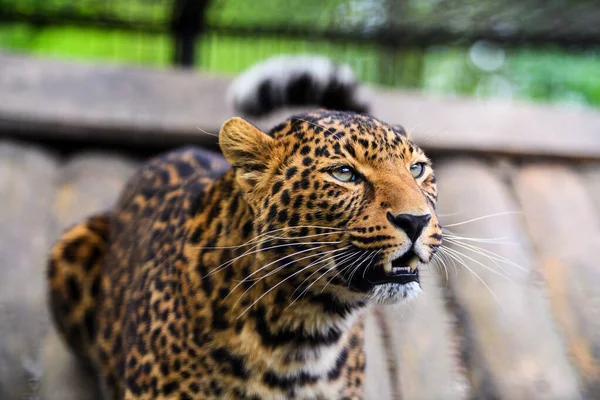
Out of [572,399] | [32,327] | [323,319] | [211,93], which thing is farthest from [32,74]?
[572,399]

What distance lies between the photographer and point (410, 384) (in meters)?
5.22

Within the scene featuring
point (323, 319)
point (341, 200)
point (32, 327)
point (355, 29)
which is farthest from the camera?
point (355, 29)

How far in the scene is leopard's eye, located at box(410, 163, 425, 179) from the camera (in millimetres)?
3418

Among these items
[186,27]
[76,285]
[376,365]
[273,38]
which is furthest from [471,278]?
[186,27]

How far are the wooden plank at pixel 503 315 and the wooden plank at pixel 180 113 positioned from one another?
67cm

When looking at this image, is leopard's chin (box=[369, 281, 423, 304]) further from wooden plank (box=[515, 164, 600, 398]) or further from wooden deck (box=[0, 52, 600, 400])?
wooden plank (box=[515, 164, 600, 398])

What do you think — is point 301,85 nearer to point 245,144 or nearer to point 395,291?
point 245,144

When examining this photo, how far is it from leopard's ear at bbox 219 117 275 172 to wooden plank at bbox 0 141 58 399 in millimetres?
2433

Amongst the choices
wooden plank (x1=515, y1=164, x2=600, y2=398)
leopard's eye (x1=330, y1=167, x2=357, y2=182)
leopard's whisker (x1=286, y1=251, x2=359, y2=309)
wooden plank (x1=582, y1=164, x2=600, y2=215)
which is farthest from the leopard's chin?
wooden plank (x1=582, y1=164, x2=600, y2=215)

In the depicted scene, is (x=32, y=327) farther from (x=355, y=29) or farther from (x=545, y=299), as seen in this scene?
(x=355, y=29)

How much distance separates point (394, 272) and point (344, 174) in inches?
17.4

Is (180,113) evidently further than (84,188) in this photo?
Yes

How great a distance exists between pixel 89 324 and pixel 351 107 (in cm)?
224

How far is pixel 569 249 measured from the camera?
6.30 metres
